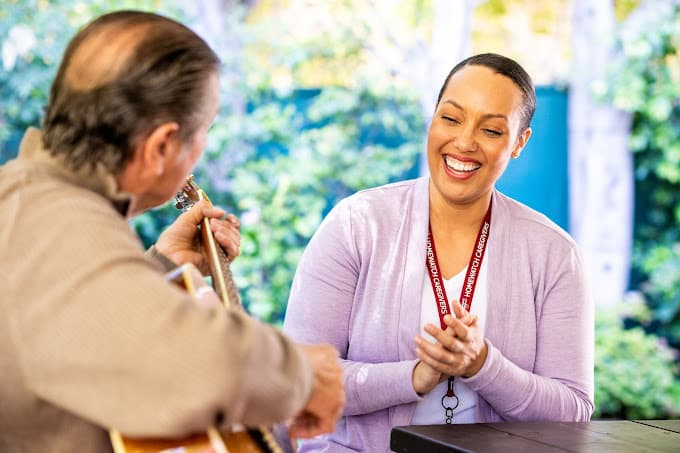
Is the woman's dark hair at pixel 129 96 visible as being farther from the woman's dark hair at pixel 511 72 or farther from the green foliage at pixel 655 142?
the green foliage at pixel 655 142

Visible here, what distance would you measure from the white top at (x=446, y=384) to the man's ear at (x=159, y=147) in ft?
4.05

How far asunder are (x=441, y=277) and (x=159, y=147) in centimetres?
132

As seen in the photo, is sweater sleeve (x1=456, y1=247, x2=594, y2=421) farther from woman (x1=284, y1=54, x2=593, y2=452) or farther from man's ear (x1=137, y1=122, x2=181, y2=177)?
man's ear (x1=137, y1=122, x2=181, y2=177)

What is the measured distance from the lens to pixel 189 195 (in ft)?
7.10

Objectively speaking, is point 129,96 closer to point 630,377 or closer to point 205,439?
point 205,439

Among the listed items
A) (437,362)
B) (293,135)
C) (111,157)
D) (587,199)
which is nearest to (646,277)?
(587,199)

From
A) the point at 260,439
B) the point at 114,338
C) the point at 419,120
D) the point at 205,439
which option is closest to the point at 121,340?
the point at 114,338

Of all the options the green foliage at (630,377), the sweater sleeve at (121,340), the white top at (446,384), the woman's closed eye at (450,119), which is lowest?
the green foliage at (630,377)

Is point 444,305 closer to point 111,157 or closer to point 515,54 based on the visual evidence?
point 111,157

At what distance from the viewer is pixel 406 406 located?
2412mm

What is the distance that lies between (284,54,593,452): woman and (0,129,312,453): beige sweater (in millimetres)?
1238

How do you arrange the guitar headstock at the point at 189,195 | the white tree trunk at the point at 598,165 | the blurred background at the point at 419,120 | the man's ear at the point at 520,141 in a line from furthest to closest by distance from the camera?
the white tree trunk at the point at 598,165 → the blurred background at the point at 419,120 → the man's ear at the point at 520,141 → the guitar headstock at the point at 189,195

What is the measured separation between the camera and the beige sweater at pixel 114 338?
1.13 meters

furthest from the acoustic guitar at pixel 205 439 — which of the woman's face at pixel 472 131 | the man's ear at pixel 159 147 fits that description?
the woman's face at pixel 472 131
